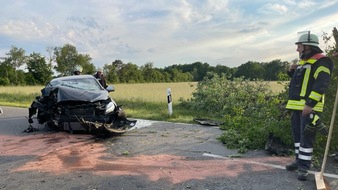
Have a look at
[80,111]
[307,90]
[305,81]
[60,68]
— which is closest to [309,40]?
[305,81]

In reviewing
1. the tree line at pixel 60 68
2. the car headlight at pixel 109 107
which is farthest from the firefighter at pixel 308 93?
the tree line at pixel 60 68

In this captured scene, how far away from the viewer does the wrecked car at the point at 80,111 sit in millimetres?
7715

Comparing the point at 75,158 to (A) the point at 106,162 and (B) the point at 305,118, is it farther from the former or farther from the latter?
(B) the point at 305,118

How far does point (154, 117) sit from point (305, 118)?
719 centimetres

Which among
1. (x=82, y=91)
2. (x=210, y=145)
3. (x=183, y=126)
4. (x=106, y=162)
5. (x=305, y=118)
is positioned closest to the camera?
(x=305, y=118)

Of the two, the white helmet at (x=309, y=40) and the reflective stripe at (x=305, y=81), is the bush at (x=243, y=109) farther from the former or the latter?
the white helmet at (x=309, y=40)

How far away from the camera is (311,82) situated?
15.7 feet

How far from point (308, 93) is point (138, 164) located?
3.07 m

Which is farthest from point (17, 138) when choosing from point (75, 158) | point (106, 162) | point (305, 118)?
point (305, 118)

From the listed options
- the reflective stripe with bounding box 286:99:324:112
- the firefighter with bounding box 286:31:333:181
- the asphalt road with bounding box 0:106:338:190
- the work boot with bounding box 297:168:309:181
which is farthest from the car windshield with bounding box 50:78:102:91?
the work boot with bounding box 297:168:309:181

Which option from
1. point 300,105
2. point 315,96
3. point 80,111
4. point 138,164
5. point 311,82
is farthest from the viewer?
point 80,111

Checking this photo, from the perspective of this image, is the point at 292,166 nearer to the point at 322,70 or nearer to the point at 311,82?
the point at 311,82

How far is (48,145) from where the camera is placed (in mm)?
7125

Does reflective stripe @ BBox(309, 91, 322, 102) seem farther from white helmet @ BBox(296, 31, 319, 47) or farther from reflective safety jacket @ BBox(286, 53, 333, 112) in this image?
white helmet @ BBox(296, 31, 319, 47)
